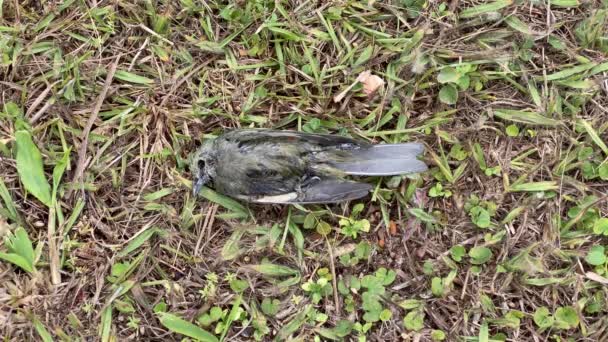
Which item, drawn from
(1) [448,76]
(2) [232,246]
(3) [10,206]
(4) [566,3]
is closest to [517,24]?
(4) [566,3]

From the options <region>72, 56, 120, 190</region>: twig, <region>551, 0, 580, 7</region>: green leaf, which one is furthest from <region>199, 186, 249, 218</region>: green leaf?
<region>551, 0, 580, 7</region>: green leaf

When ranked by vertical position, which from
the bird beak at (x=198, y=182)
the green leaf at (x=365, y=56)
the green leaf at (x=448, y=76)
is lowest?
the bird beak at (x=198, y=182)

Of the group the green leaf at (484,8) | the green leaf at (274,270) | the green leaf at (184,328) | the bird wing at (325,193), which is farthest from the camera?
the green leaf at (484,8)

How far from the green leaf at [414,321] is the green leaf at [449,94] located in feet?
4.79

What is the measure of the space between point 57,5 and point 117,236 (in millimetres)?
1736

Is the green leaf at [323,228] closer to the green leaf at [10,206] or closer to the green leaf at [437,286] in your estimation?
the green leaf at [437,286]

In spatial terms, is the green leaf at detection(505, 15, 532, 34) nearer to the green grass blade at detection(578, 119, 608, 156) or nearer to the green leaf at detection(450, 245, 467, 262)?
the green grass blade at detection(578, 119, 608, 156)

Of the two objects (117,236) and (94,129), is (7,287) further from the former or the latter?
(94,129)

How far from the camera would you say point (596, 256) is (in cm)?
390

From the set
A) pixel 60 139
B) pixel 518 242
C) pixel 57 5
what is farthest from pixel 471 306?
pixel 57 5

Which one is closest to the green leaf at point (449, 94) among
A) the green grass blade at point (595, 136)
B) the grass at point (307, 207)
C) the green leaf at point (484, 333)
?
the grass at point (307, 207)

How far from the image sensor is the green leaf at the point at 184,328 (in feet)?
12.8

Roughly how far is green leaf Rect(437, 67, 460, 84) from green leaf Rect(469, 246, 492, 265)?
45.7 inches

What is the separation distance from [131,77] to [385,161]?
192 centimetres
